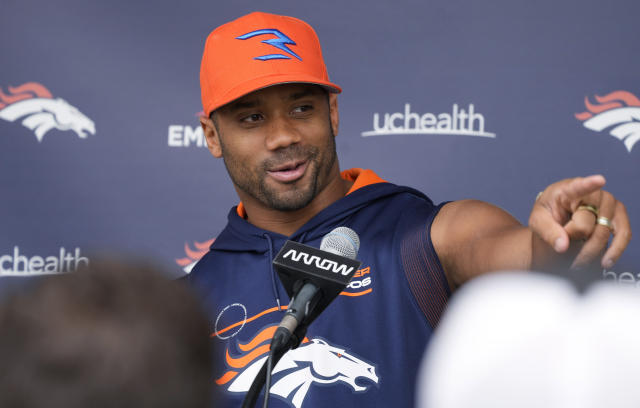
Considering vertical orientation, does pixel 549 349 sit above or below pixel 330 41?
below

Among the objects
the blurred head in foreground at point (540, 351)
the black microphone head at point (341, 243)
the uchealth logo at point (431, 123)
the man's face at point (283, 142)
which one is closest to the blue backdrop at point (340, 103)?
the uchealth logo at point (431, 123)

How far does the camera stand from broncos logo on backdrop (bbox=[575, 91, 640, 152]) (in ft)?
6.98

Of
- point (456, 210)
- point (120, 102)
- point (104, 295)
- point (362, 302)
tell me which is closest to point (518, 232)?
point (456, 210)

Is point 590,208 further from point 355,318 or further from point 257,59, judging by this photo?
point 257,59

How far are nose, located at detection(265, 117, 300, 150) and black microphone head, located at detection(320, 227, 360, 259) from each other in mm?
529

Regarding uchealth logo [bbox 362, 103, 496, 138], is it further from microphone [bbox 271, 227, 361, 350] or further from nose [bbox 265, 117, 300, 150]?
microphone [bbox 271, 227, 361, 350]

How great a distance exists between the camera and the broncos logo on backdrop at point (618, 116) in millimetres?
2129

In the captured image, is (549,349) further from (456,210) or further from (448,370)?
(456,210)

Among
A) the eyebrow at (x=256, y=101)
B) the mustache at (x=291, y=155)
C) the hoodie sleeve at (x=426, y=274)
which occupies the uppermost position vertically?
the eyebrow at (x=256, y=101)

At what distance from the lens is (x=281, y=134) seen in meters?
1.48

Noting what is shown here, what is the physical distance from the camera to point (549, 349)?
1.69 feet

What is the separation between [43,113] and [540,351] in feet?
6.93

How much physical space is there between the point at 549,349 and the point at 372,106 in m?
1.81

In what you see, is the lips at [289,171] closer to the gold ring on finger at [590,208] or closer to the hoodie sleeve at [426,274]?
the hoodie sleeve at [426,274]
